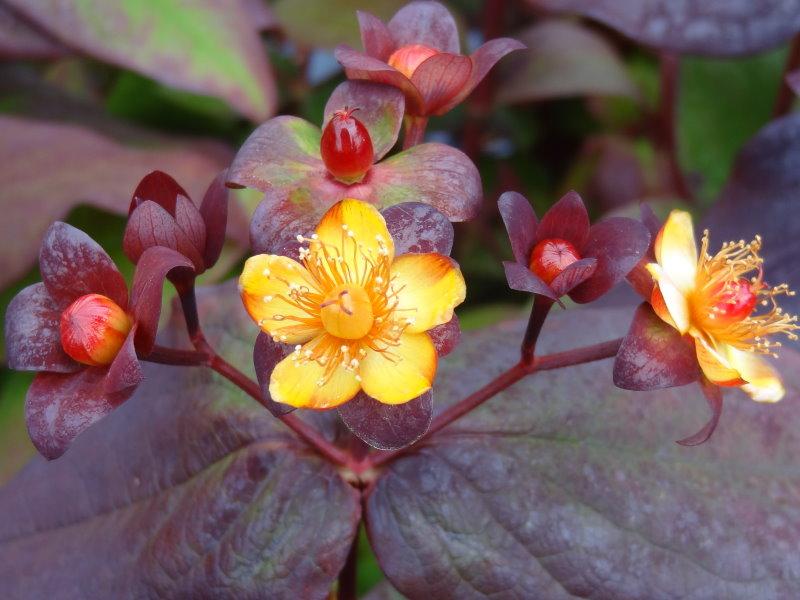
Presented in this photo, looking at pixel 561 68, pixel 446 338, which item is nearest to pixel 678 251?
pixel 446 338

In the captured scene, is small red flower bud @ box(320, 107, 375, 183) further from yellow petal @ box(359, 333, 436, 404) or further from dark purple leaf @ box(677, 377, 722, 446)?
dark purple leaf @ box(677, 377, 722, 446)

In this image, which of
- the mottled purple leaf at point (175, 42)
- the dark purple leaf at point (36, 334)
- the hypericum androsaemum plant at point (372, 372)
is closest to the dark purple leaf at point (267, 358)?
the hypericum androsaemum plant at point (372, 372)

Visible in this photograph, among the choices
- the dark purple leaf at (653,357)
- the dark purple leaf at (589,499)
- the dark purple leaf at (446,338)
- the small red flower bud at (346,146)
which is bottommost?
the dark purple leaf at (589,499)

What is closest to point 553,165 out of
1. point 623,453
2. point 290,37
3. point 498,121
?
point 498,121

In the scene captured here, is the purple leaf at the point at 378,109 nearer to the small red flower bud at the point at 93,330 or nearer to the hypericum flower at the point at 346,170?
the hypericum flower at the point at 346,170

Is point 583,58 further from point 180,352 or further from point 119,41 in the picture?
point 180,352

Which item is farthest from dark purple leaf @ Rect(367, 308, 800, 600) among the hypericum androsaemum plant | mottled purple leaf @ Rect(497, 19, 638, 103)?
mottled purple leaf @ Rect(497, 19, 638, 103)
